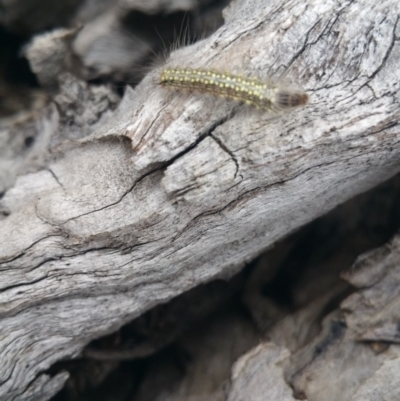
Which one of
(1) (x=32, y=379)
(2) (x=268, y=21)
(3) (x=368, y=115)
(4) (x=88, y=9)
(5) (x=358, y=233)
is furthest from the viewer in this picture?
(4) (x=88, y=9)

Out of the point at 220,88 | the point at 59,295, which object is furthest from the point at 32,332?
the point at 220,88

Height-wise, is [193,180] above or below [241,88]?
below

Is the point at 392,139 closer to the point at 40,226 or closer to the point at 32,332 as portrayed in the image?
the point at 40,226

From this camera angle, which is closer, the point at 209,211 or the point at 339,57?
the point at 339,57

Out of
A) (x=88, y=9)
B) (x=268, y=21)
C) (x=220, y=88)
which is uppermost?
(x=88, y=9)
